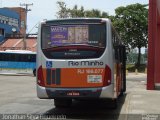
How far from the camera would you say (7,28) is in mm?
73250

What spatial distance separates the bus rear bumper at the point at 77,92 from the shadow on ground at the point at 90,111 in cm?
69

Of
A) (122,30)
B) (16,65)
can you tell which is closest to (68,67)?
(16,65)

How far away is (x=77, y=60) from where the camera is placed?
13320mm

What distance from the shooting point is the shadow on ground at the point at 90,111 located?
13.7 m

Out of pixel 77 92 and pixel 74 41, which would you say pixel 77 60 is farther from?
pixel 77 92

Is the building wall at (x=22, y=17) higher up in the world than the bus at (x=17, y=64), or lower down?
higher up

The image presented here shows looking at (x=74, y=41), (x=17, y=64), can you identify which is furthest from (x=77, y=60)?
(x=17, y=64)

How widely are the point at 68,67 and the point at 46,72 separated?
2.35ft

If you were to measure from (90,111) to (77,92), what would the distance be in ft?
6.50

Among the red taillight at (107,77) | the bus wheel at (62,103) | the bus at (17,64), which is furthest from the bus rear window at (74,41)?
the bus at (17,64)

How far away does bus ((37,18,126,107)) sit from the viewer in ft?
43.4

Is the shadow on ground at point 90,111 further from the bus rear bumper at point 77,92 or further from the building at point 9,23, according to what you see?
the building at point 9,23

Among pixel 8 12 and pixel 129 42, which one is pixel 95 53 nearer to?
pixel 129 42

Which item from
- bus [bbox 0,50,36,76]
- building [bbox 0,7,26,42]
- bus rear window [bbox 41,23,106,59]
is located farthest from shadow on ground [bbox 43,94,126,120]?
building [bbox 0,7,26,42]
